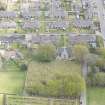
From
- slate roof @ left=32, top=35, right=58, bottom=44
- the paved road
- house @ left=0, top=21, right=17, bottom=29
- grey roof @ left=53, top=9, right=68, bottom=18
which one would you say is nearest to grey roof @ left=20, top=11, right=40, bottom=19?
house @ left=0, top=21, right=17, bottom=29

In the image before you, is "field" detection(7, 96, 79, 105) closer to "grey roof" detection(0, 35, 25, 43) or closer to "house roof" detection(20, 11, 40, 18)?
"grey roof" detection(0, 35, 25, 43)

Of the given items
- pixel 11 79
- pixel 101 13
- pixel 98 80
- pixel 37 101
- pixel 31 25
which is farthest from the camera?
pixel 101 13

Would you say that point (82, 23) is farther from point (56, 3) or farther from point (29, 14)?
point (29, 14)

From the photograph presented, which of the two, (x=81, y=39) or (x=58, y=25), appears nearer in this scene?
(x=81, y=39)

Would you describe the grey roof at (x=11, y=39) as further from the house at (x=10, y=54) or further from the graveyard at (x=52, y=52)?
the house at (x=10, y=54)

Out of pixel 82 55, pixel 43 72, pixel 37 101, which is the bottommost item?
pixel 37 101

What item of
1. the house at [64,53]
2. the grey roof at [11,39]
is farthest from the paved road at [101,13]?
the grey roof at [11,39]

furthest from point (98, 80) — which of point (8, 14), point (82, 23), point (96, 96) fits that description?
point (8, 14)

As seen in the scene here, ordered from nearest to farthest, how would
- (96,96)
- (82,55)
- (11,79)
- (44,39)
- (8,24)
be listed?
(96,96), (11,79), (82,55), (44,39), (8,24)
